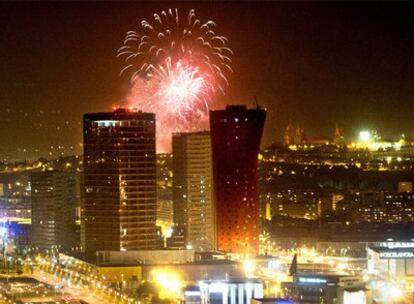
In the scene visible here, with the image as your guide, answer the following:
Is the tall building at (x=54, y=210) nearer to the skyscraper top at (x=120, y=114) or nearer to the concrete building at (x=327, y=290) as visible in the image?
the skyscraper top at (x=120, y=114)

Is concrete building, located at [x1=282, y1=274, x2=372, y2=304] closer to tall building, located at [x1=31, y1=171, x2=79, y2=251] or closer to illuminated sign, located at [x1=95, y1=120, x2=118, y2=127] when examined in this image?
illuminated sign, located at [x1=95, y1=120, x2=118, y2=127]

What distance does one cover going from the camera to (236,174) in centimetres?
3148

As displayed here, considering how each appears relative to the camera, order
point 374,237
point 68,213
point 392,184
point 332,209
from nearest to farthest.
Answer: point 374,237
point 68,213
point 332,209
point 392,184

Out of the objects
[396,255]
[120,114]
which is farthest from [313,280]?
[120,114]

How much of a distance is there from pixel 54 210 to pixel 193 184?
461cm

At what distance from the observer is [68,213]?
1468 inches

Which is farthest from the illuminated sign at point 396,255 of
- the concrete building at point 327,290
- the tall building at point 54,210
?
the tall building at point 54,210

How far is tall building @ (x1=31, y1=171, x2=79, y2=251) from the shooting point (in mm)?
36562

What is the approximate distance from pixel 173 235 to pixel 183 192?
1.78 meters

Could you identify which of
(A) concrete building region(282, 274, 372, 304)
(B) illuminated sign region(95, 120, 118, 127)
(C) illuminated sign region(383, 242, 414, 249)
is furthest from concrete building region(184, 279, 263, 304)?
(B) illuminated sign region(95, 120, 118, 127)

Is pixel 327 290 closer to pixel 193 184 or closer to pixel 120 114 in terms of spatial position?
pixel 120 114

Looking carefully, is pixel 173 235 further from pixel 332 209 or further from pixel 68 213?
pixel 332 209

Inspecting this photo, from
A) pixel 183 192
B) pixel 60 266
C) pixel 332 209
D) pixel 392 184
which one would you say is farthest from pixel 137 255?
pixel 392 184

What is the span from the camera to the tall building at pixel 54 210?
3656 cm
